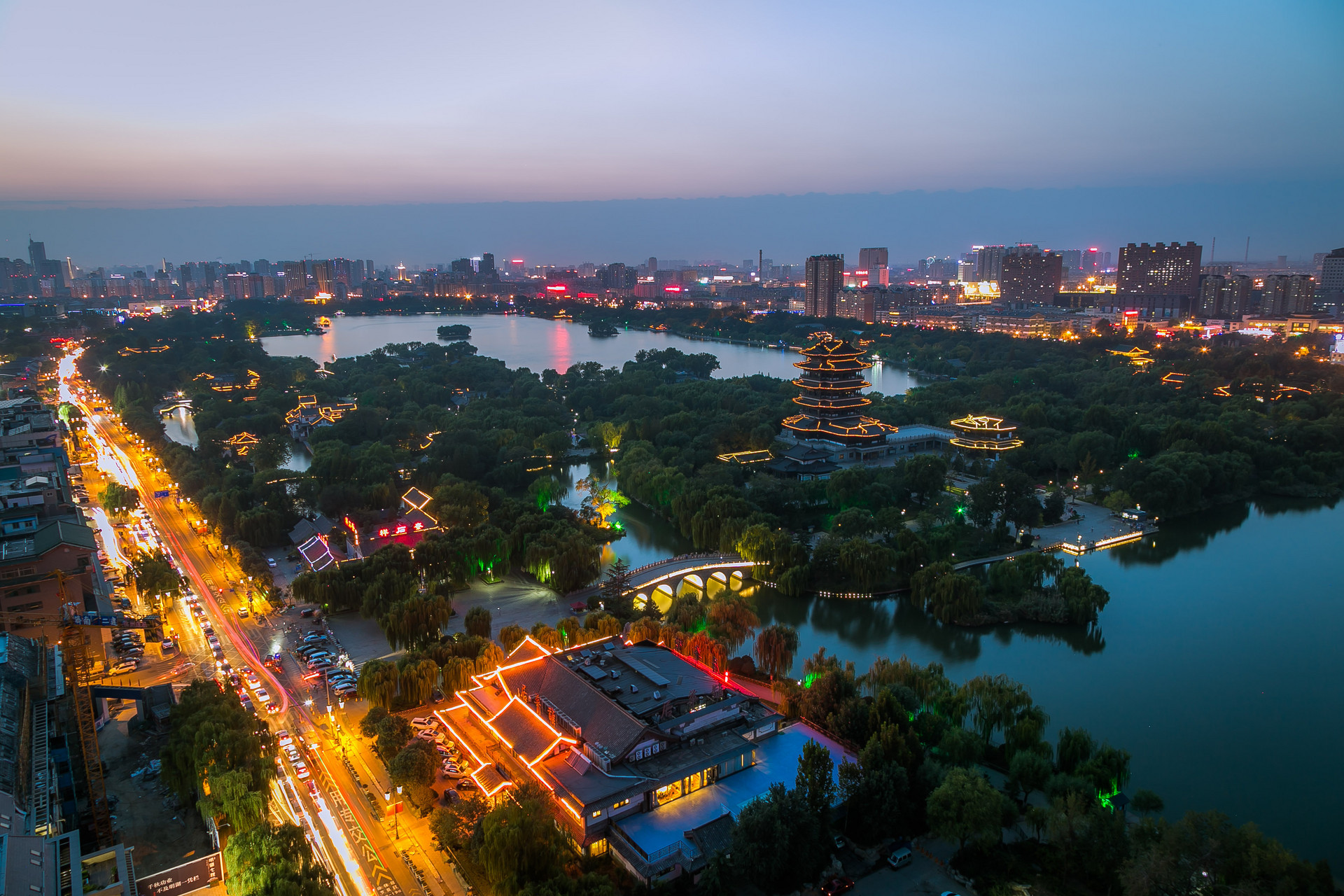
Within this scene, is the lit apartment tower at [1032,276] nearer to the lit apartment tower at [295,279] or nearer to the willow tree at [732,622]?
the willow tree at [732,622]

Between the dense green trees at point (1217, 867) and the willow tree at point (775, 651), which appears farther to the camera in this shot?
the willow tree at point (775, 651)

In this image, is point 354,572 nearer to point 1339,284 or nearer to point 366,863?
point 366,863

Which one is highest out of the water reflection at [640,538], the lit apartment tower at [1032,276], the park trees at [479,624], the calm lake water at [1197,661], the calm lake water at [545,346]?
the lit apartment tower at [1032,276]

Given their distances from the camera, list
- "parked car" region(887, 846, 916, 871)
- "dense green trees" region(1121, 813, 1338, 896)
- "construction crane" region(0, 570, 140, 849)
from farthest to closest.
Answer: "construction crane" region(0, 570, 140, 849) < "parked car" region(887, 846, 916, 871) < "dense green trees" region(1121, 813, 1338, 896)

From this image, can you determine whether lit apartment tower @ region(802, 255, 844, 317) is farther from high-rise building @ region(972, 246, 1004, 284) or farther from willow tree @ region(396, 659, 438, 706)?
willow tree @ region(396, 659, 438, 706)

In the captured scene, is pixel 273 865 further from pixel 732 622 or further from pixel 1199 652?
pixel 1199 652

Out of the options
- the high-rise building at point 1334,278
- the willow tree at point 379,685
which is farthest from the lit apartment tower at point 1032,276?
the willow tree at point 379,685

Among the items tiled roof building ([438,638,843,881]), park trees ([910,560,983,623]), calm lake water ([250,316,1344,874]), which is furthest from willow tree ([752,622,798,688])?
park trees ([910,560,983,623])
